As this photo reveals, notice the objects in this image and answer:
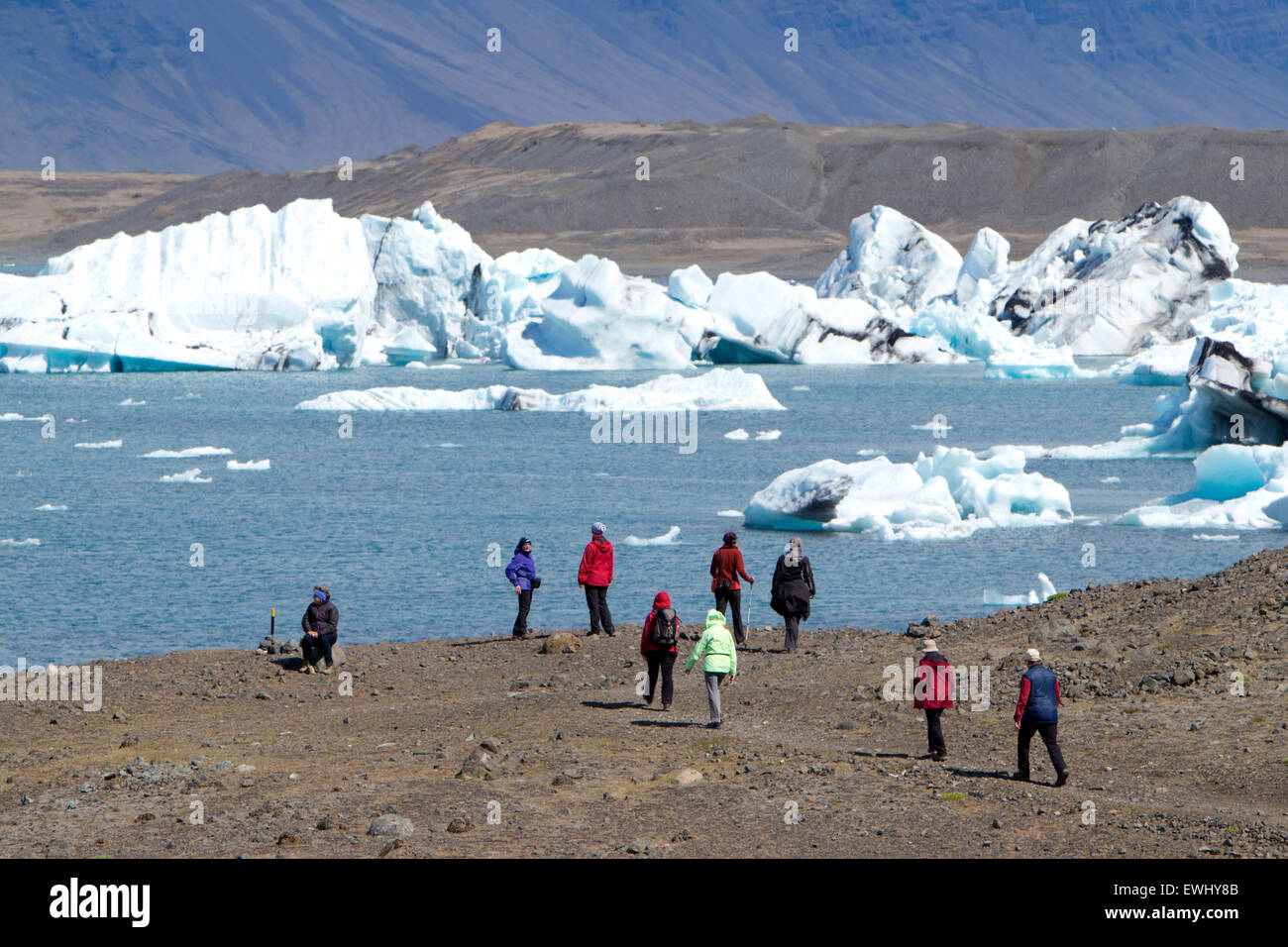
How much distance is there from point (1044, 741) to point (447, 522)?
53.6 feet

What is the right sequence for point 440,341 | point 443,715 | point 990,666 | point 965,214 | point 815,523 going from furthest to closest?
point 965,214 → point 440,341 → point 815,523 → point 990,666 → point 443,715

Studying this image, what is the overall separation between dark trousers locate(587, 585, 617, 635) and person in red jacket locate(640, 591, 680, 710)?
2.52m

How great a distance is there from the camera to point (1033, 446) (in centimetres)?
3328

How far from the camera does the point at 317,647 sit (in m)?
13.9

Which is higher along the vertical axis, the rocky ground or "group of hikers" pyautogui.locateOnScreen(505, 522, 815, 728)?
"group of hikers" pyautogui.locateOnScreen(505, 522, 815, 728)

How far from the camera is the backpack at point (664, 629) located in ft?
37.2

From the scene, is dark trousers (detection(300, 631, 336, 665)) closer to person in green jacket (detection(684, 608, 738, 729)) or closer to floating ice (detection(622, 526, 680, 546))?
person in green jacket (detection(684, 608, 738, 729))

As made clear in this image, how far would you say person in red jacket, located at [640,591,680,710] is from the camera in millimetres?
11336

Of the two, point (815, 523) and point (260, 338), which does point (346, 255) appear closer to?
point (260, 338)

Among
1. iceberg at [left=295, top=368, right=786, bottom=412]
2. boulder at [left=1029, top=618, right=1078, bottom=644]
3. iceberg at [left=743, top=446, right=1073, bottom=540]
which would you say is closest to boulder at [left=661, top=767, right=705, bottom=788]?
boulder at [left=1029, top=618, right=1078, bottom=644]

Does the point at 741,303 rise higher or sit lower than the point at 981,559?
higher
